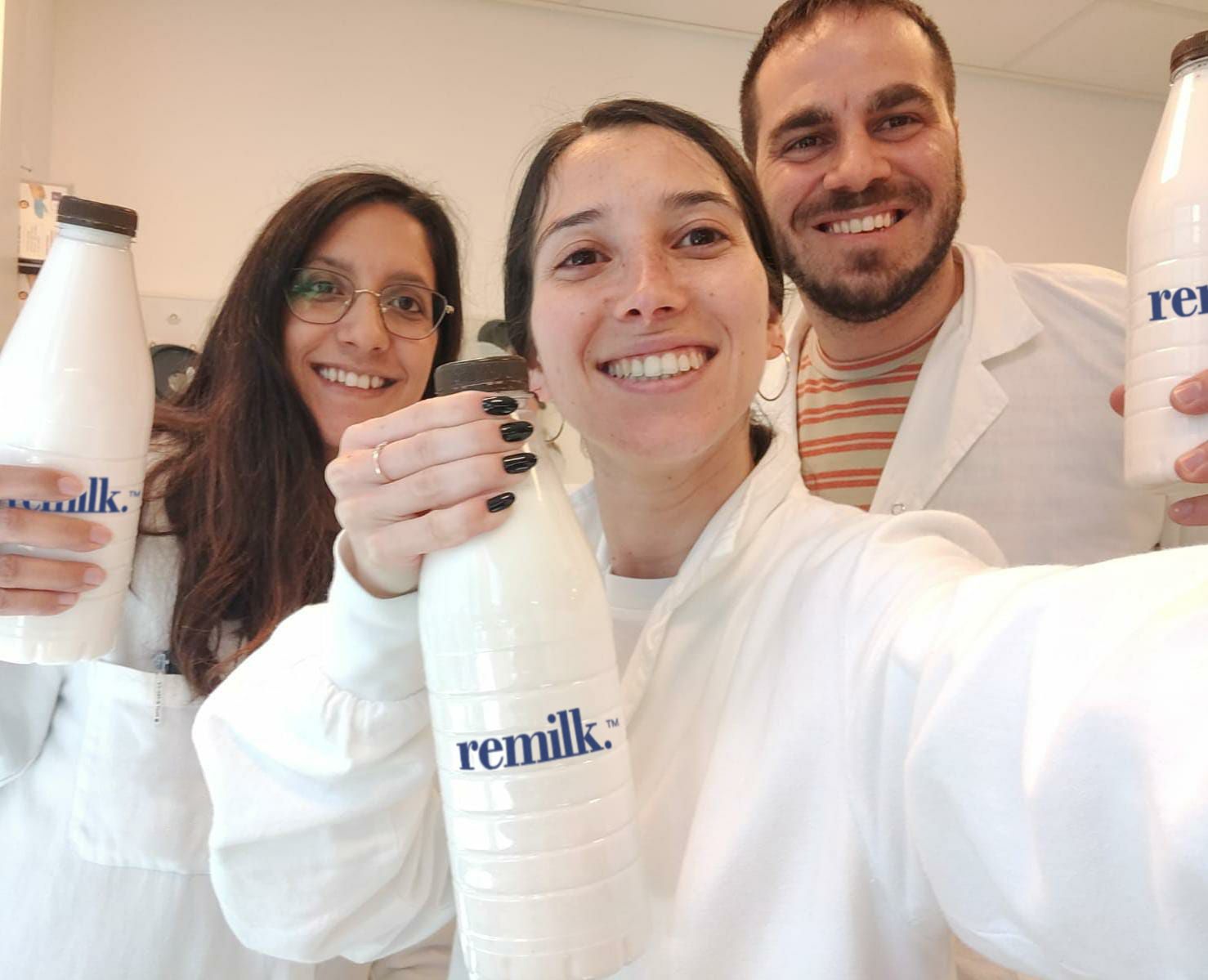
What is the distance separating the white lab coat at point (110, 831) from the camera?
895mm

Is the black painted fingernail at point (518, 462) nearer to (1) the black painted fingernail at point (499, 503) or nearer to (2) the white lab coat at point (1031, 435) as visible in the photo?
(1) the black painted fingernail at point (499, 503)

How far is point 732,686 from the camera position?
2.33 feet

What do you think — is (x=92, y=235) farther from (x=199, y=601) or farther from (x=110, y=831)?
(x=110, y=831)

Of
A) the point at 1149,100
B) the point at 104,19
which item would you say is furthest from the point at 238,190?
the point at 1149,100

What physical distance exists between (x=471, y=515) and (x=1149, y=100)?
3653mm

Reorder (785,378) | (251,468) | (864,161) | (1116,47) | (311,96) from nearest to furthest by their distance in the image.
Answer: (251,468) < (864,161) < (785,378) < (311,96) < (1116,47)

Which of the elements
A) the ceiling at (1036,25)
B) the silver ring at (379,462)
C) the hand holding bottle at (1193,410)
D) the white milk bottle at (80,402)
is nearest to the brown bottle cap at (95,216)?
the white milk bottle at (80,402)

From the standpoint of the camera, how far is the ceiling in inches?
95.9

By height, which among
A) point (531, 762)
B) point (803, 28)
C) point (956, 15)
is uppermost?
point (956, 15)

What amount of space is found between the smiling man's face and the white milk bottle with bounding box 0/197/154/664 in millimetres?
944

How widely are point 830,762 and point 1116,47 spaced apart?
9.92 feet

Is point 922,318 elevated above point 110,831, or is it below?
above

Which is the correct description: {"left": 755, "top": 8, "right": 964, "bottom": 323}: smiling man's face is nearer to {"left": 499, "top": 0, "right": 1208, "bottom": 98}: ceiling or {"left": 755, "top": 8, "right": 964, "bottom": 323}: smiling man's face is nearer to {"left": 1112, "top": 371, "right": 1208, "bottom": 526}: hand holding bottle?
{"left": 1112, "top": 371, "right": 1208, "bottom": 526}: hand holding bottle

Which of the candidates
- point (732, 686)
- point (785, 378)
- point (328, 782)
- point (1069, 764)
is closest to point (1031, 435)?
point (785, 378)
